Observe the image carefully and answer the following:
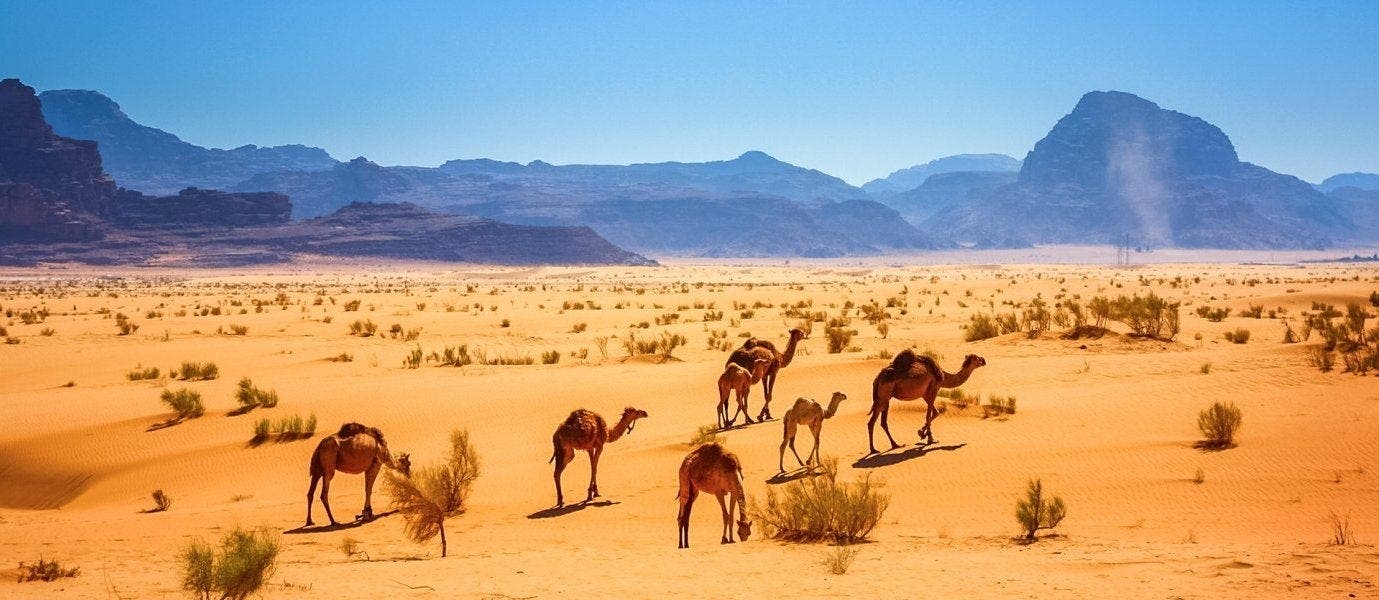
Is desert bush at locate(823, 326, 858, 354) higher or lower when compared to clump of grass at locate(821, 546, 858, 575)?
higher

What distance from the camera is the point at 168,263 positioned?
128 m

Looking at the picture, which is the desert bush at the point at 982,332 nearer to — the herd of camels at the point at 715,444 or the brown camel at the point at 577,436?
the herd of camels at the point at 715,444

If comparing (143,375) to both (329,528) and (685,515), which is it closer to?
(329,528)

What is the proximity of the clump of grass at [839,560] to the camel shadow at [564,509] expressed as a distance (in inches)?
138

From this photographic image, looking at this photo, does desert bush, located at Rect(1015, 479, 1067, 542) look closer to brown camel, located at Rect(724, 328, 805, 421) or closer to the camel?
the camel

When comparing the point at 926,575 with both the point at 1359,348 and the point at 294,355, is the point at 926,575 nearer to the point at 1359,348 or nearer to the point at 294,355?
the point at 1359,348

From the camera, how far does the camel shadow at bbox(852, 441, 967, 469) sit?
1216 centimetres

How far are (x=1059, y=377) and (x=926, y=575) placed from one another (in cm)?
1237

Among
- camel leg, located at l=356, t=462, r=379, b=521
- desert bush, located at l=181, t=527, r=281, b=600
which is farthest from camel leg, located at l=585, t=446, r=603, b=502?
desert bush, located at l=181, t=527, r=281, b=600

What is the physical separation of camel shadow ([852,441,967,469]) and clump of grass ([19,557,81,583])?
8.13m

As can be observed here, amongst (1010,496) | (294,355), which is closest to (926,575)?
Answer: (1010,496)

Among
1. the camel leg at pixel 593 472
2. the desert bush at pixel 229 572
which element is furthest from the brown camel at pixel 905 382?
the desert bush at pixel 229 572

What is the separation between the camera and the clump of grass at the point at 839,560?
25.4ft

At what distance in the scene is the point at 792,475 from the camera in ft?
38.3
